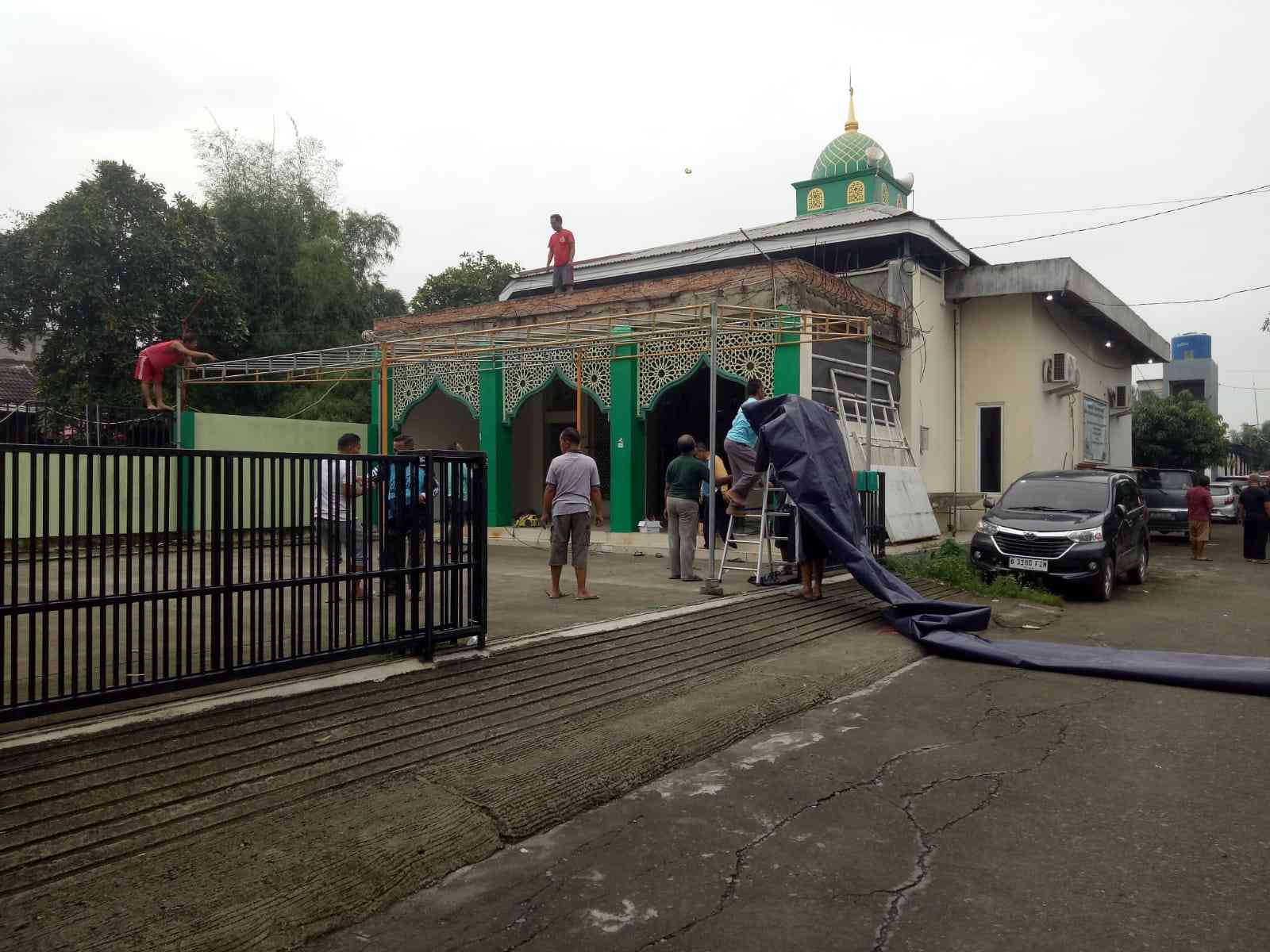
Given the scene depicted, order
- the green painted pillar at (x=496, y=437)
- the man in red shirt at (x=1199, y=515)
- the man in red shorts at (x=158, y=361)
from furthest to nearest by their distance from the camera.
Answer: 1. the man in red shirt at (x=1199, y=515)
2. the green painted pillar at (x=496, y=437)
3. the man in red shorts at (x=158, y=361)

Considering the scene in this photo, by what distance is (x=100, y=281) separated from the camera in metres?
16.6

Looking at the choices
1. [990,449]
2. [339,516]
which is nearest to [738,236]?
[990,449]

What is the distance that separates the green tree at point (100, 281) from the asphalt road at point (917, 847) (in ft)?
52.8

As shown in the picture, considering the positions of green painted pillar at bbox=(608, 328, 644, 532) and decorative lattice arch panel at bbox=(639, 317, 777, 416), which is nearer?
decorative lattice arch panel at bbox=(639, 317, 777, 416)

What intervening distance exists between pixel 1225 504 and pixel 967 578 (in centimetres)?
2089

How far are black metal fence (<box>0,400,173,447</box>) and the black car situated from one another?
12048mm

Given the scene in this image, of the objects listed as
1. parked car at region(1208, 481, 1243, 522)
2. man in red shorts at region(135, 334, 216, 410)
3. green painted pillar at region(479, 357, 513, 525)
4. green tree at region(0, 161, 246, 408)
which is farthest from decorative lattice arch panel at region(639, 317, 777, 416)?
parked car at region(1208, 481, 1243, 522)

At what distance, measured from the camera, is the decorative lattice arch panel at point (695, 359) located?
1276cm

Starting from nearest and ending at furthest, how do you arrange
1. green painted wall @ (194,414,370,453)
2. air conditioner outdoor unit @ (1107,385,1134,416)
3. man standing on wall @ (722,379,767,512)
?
man standing on wall @ (722,379,767,512) → green painted wall @ (194,414,370,453) → air conditioner outdoor unit @ (1107,385,1134,416)

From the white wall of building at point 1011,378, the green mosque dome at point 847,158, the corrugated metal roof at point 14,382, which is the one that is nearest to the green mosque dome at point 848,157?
the green mosque dome at point 847,158

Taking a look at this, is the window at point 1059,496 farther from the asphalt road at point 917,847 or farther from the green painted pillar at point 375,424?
the green painted pillar at point 375,424

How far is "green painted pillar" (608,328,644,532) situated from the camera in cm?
1386

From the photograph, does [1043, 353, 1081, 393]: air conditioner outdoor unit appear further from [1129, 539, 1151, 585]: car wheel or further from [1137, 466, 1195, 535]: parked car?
[1129, 539, 1151, 585]: car wheel

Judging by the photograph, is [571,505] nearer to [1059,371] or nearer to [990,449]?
[990,449]
